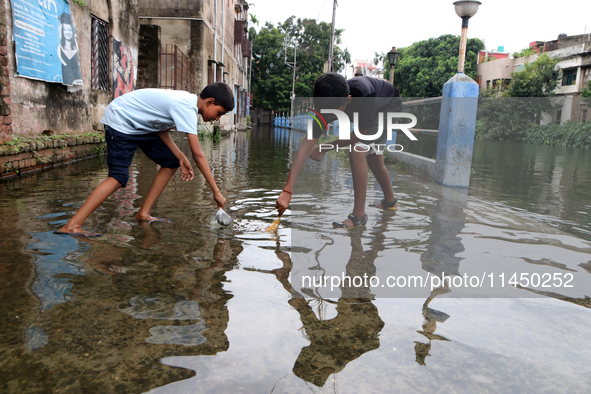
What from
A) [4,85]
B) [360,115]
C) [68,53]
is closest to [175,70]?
[68,53]

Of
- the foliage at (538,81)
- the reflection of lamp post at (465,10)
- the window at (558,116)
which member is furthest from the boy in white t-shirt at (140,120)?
the foliage at (538,81)

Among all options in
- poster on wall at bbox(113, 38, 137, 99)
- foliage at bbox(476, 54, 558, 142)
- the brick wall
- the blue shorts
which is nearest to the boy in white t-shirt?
the blue shorts

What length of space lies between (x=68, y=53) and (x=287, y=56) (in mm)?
40998

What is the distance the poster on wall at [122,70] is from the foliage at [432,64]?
32485mm

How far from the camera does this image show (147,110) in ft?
10.3

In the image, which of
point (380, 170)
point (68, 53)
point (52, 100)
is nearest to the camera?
point (380, 170)


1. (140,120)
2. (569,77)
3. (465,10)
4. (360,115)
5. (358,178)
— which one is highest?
(569,77)

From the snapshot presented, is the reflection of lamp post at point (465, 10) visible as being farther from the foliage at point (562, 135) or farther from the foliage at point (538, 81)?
the foliage at point (538, 81)

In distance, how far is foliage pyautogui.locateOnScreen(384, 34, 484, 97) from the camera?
39.9 metres

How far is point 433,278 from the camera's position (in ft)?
8.21

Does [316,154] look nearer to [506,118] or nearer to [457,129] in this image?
[457,129]

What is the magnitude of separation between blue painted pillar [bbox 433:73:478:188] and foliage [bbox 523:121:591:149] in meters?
19.1

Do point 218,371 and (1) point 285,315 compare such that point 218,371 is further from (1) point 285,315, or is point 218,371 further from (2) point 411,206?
(2) point 411,206

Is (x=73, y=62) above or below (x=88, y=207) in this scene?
above
